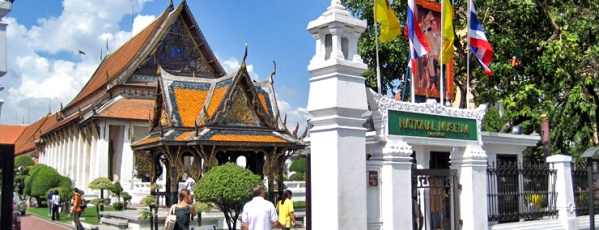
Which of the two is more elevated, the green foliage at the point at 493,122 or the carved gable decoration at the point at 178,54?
the carved gable decoration at the point at 178,54

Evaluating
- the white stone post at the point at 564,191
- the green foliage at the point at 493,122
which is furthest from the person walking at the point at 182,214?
the green foliage at the point at 493,122

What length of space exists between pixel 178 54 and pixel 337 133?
30.7 meters

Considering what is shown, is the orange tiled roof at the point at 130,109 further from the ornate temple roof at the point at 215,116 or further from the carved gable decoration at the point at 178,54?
the ornate temple roof at the point at 215,116

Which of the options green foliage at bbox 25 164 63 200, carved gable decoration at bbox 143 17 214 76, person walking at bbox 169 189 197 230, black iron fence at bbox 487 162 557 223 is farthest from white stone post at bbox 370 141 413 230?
carved gable decoration at bbox 143 17 214 76

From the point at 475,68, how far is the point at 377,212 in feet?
30.7

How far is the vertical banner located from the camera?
12062 millimetres

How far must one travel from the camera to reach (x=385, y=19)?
10562 millimetres

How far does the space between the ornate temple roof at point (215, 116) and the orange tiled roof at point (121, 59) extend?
55.2 feet

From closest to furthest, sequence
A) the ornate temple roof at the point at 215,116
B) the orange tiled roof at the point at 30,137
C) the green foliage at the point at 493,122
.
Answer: the ornate temple roof at the point at 215,116 → the green foliage at the point at 493,122 → the orange tiled roof at the point at 30,137

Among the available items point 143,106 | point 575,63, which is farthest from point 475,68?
point 143,106

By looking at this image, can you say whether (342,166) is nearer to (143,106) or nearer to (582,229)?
(582,229)

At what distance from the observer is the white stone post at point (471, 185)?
1062cm

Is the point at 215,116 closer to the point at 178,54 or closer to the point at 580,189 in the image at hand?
the point at 580,189

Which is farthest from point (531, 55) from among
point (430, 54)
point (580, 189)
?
point (430, 54)
